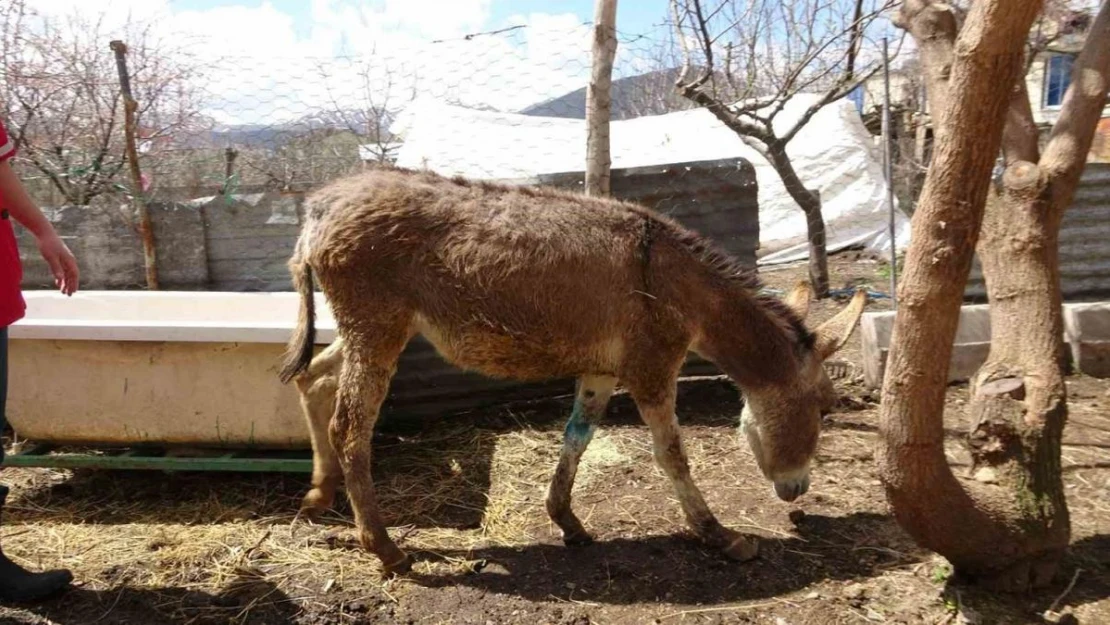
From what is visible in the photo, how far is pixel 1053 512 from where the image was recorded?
262cm

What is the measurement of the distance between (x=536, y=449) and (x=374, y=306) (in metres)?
1.71

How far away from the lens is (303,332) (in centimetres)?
337

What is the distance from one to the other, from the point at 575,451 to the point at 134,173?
4227 millimetres

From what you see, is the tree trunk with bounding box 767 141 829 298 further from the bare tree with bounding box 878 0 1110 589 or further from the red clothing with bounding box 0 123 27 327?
the red clothing with bounding box 0 123 27 327

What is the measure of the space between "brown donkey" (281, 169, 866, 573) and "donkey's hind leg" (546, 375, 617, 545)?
0.01 metres

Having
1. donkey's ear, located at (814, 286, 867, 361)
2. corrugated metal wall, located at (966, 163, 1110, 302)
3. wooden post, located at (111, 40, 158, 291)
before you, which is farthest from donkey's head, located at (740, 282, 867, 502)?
wooden post, located at (111, 40, 158, 291)

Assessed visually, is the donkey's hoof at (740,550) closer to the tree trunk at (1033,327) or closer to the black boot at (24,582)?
the tree trunk at (1033,327)

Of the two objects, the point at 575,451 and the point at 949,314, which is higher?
the point at 949,314

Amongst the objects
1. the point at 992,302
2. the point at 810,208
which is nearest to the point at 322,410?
the point at 992,302

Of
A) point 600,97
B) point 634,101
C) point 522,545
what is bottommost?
point 522,545

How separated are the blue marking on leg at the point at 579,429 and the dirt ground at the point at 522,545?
443 millimetres

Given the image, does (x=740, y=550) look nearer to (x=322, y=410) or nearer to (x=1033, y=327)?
(x=1033, y=327)

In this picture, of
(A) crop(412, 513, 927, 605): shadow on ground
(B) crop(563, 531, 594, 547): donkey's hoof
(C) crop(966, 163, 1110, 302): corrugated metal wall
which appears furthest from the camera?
(C) crop(966, 163, 1110, 302): corrugated metal wall

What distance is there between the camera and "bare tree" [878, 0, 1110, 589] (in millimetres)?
2260
